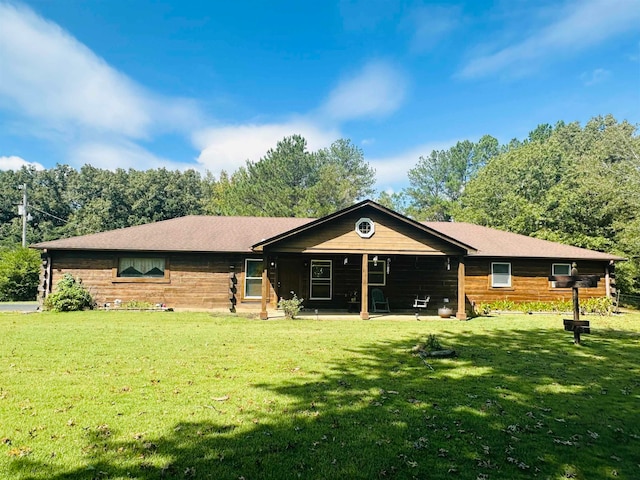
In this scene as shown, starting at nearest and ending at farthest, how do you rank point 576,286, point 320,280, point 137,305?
1. point 576,286
2. point 137,305
3. point 320,280

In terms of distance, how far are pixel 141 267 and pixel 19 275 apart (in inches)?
399

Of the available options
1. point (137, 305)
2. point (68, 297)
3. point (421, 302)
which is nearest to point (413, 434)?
point (421, 302)

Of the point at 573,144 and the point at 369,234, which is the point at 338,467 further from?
the point at 573,144

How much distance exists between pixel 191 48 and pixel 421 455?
52.9 ft

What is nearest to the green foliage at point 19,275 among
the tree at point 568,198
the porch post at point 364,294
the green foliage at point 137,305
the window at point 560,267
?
the green foliage at point 137,305

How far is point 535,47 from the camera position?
48.3ft

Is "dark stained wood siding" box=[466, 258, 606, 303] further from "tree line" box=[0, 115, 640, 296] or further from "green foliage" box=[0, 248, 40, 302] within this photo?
"green foliage" box=[0, 248, 40, 302]

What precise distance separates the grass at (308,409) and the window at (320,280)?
7.59 metres

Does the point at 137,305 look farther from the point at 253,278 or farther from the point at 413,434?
the point at 413,434

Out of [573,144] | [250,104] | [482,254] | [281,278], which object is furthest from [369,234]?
[573,144]

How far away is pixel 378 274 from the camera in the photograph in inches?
689

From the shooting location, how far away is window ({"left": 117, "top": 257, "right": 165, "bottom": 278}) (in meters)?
16.1

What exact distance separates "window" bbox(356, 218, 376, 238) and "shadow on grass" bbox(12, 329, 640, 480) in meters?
7.98

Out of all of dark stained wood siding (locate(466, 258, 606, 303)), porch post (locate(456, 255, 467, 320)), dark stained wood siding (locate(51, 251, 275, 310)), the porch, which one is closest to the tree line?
dark stained wood siding (locate(466, 258, 606, 303))
